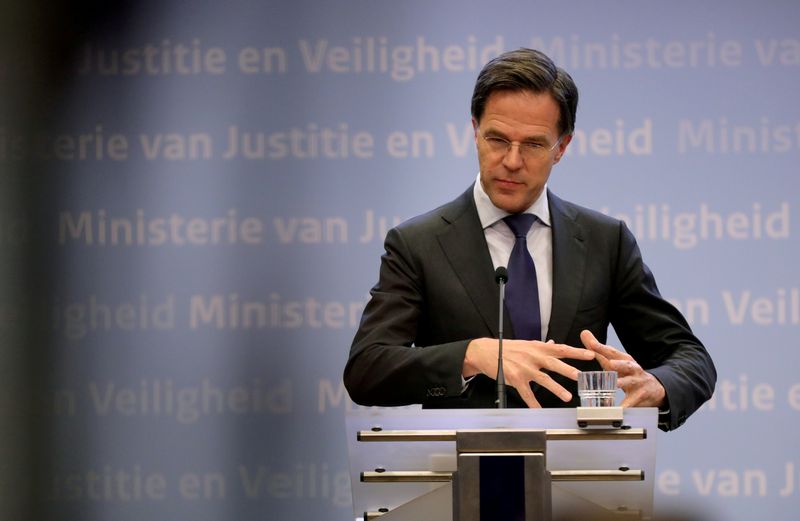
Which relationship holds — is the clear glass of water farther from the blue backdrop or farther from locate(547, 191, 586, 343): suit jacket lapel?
the blue backdrop

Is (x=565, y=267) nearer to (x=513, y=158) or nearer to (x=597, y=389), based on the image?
(x=513, y=158)

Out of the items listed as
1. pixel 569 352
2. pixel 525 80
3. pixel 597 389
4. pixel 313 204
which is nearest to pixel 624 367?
pixel 569 352

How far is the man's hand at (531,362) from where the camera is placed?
2344mm

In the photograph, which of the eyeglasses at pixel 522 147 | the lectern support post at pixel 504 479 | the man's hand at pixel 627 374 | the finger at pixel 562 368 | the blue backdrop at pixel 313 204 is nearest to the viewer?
the lectern support post at pixel 504 479

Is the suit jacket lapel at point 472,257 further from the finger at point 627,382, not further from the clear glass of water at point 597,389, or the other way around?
the clear glass of water at point 597,389

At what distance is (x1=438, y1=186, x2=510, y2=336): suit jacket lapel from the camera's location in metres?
2.91

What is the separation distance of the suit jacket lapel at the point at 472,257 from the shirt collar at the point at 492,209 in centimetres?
2

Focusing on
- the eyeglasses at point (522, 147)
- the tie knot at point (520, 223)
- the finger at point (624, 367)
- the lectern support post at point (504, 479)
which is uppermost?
the eyeglasses at point (522, 147)

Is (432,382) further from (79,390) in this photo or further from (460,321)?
(79,390)

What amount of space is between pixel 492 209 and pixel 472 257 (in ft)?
0.49

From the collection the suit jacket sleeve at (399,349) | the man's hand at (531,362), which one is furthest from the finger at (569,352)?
the suit jacket sleeve at (399,349)

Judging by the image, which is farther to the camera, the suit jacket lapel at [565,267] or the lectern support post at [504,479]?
the suit jacket lapel at [565,267]

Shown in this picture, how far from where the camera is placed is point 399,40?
14.9ft

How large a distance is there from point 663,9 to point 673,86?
11.8 inches
